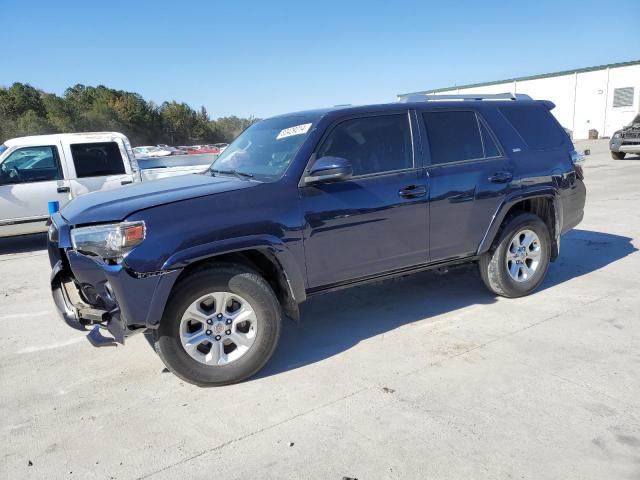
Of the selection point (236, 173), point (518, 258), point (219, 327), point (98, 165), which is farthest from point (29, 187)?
point (518, 258)

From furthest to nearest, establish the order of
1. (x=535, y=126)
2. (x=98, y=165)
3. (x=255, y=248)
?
1. (x=98, y=165)
2. (x=535, y=126)
3. (x=255, y=248)

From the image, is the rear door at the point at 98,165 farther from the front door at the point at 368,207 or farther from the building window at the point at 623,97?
the building window at the point at 623,97

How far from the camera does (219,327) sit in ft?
11.1

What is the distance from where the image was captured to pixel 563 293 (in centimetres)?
502

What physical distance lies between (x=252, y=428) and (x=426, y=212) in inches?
88.0

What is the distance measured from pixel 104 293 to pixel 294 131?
1.89m

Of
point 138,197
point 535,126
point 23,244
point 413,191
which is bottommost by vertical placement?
point 23,244

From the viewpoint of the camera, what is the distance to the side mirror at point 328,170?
353 cm

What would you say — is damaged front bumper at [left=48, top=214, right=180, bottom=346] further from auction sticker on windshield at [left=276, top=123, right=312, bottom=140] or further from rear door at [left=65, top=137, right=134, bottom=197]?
rear door at [left=65, top=137, right=134, bottom=197]

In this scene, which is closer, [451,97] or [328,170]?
[328,170]

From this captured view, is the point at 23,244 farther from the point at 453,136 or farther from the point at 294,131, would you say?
the point at 453,136

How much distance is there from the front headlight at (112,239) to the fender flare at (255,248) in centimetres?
25

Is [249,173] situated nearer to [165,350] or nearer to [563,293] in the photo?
[165,350]

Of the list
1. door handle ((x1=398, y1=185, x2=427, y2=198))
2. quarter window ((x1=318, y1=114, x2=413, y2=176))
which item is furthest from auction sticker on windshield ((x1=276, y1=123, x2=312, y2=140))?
door handle ((x1=398, y1=185, x2=427, y2=198))
